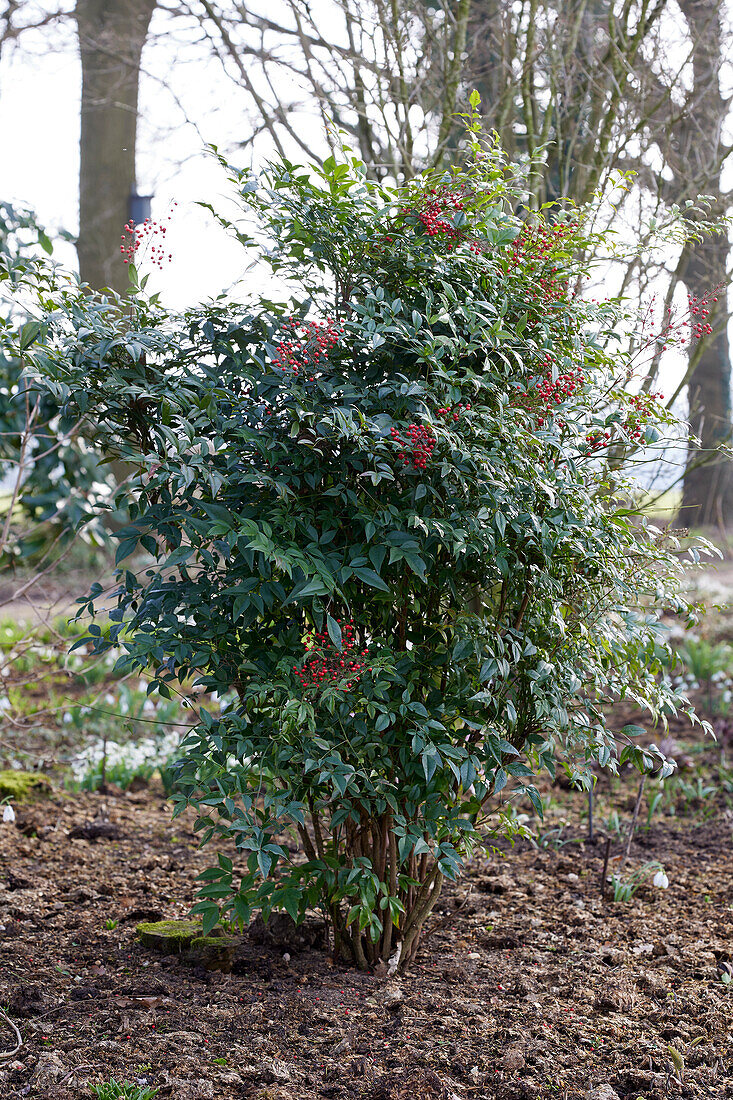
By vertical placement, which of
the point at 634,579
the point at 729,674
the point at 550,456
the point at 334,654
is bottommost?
the point at 729,674

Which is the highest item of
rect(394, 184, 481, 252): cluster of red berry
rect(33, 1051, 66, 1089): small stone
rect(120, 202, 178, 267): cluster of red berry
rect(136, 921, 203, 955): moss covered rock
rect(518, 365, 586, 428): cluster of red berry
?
rect(394, 184, 481, 252): cluster of red berry

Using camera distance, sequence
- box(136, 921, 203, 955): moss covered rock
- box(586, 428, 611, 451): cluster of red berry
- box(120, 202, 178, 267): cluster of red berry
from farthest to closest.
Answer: box(136, 921, 203, 955): moss covered rock
box(586, 428, 611, 451): cluster of red berry
box(120, 202, 178, 267): cluster of red berry

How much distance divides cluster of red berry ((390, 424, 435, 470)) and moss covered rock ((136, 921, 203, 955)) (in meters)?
1.65

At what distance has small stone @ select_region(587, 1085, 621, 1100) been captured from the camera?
2.00 m

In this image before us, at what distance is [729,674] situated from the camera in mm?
5863

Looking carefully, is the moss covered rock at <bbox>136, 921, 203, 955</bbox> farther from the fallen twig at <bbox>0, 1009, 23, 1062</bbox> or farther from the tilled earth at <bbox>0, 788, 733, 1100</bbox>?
the fallen twig at <bbox>0, 1009, 23, 1062</bbox>

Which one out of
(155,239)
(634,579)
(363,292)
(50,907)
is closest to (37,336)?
(155,239)

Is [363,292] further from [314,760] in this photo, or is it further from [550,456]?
[314,760]

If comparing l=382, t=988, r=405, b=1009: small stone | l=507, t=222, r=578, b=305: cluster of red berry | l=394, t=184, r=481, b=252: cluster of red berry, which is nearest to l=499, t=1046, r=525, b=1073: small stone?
l=382, t=988, r=405, b=1009: small stone

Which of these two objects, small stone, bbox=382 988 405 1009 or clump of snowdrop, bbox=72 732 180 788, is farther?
clump of snowdrop, bbox=72 732 180 788

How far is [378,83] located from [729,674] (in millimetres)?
4278

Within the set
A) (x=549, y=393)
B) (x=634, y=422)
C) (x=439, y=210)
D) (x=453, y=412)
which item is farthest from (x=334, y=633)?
(x=439, y=210)

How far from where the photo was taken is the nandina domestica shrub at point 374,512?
2.05 m

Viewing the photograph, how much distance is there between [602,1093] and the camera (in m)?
2.02
